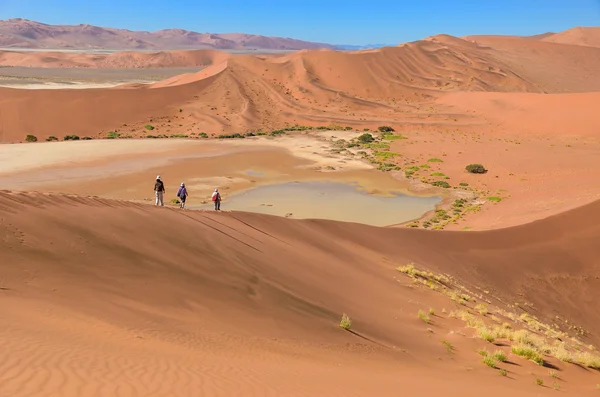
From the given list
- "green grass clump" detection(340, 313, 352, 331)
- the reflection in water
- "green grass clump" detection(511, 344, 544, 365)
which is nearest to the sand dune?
the reflection in water

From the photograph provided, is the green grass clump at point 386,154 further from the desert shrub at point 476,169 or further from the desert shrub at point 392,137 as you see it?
the desert shrub at point 392,137

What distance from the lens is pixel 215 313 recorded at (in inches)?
365

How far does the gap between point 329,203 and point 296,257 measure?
13.6 meters

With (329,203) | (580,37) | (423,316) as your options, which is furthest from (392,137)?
(580,37)

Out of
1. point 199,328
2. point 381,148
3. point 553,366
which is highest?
point 381,148

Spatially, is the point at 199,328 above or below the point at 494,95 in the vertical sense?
below

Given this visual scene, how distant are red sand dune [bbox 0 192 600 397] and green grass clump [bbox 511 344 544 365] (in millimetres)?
201

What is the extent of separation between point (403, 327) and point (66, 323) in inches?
292

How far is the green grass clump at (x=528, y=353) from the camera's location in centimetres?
1041

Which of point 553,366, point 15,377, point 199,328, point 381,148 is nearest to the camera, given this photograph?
point 15,377

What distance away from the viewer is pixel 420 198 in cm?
3034

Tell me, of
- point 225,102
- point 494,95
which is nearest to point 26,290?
point 225,102

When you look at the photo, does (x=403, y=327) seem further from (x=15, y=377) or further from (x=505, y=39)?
(x=505, y=39)

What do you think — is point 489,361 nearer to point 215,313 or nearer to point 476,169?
point 215,313
